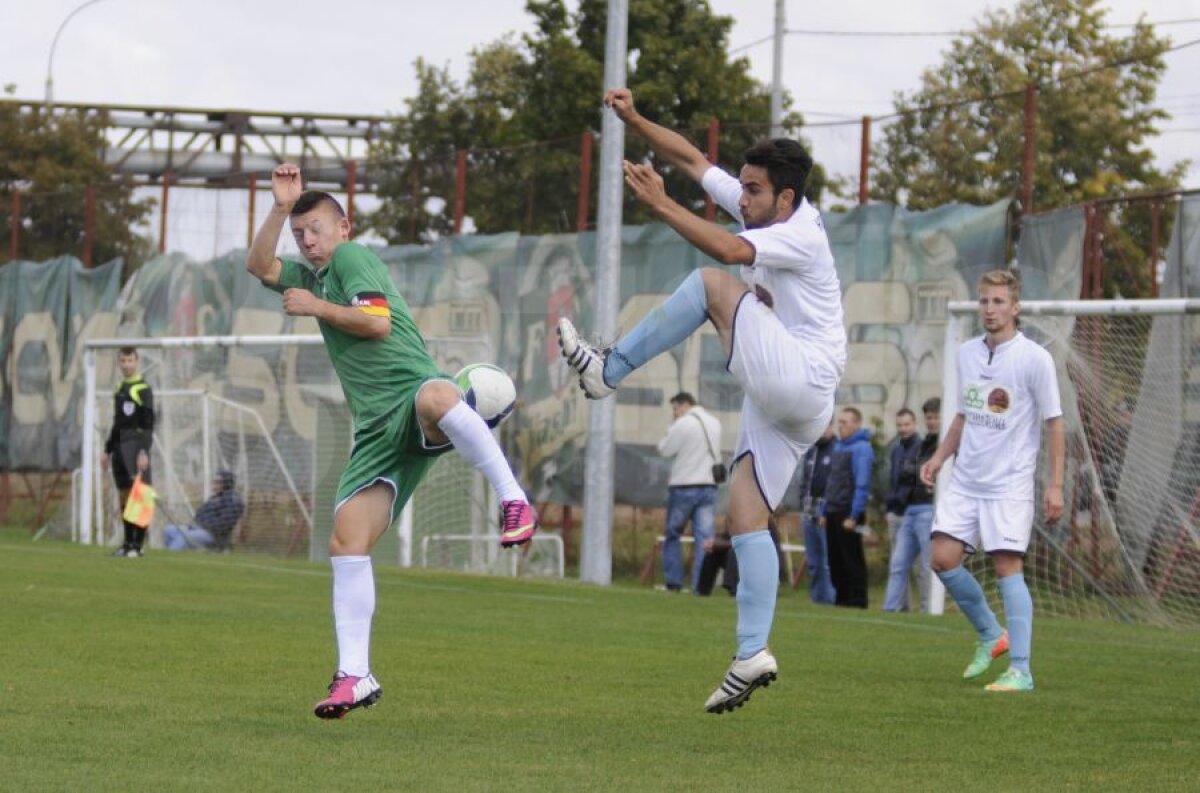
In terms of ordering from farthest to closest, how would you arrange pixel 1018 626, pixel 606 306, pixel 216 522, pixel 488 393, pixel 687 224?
pixel 216 522, pixel 606 306, pixel 1018 626, pixel 488 393, pixel 687 224

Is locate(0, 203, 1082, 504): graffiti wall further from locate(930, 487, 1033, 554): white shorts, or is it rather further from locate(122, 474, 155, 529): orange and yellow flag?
locate(930, 487, 1033, 554): white shorts

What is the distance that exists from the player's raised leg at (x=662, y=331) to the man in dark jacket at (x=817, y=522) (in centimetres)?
1126

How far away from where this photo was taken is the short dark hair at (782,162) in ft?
Result: 24.7

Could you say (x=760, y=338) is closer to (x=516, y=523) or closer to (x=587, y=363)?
(x=587, y=363)

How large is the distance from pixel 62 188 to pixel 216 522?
23.7m

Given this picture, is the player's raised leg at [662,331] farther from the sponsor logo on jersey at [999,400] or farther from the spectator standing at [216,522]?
the spectator standing at [216,522]

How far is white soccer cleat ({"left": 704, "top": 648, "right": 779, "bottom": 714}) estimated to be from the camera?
25.0ft

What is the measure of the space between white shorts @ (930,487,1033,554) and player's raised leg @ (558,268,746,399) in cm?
348

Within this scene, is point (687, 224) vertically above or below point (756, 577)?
above

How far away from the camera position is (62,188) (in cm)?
4684

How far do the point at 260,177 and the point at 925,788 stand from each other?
23222mm

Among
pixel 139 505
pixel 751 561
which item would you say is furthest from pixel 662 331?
pixel 139 505

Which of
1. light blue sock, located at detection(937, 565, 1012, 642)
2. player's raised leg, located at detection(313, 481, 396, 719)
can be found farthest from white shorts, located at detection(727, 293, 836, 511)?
light blue sock, located at detection(937, 565, 1012, 642)

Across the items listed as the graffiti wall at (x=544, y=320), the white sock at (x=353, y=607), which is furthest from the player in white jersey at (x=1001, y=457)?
the graffiti wall at (x=544, y=320)
